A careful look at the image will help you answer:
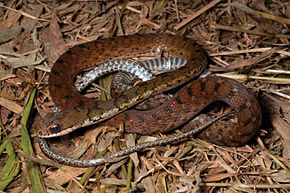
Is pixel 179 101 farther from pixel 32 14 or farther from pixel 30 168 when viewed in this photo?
pixel 32 14

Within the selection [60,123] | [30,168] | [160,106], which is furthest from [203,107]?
[30,168]

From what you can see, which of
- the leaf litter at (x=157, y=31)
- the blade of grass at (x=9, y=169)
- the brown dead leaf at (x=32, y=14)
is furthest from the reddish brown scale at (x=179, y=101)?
the brown dead leaf at (x=32, y=14)

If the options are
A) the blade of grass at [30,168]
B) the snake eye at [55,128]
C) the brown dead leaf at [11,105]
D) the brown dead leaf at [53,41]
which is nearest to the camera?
the blade of grass at [30,168]

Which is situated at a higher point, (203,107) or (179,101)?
(179,101)

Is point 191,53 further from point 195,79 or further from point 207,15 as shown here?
point 207,15

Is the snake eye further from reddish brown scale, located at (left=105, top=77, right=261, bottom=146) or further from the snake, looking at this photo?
reddish brown scale, located at (left=105, top=77, right=261, bottom=146)

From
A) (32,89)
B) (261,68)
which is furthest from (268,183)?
(32,89)

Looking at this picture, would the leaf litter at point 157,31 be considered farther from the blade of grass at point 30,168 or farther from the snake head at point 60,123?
the snake head at point 60,123
